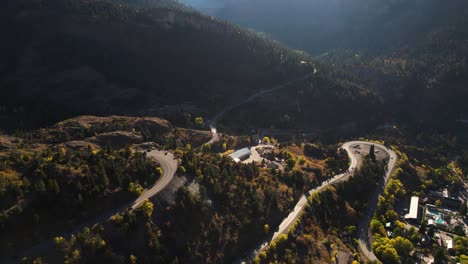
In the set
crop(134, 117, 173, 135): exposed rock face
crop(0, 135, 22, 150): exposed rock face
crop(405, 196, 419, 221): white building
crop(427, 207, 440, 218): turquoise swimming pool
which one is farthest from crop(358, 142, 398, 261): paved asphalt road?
crop(0, 135, 22, 150): exposed rock face

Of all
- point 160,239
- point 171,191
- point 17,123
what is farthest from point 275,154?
point 17,123

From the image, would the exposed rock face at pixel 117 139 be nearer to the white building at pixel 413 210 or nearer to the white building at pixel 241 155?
the white building at pixel 241 155

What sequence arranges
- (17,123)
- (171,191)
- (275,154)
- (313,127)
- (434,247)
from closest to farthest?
1. (171,191)
2. (434,247)
3. (275,154)
4. (17,123)
5. (313,127)

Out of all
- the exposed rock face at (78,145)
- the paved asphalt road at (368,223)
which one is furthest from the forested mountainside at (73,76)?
the paved asphalt road at (368,223)

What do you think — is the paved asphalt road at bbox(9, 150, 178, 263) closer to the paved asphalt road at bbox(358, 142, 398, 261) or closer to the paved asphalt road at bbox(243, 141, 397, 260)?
the paved asphalt road at bbox(243, 141, 397, 260)

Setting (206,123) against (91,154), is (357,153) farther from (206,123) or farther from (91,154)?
(91,154)
